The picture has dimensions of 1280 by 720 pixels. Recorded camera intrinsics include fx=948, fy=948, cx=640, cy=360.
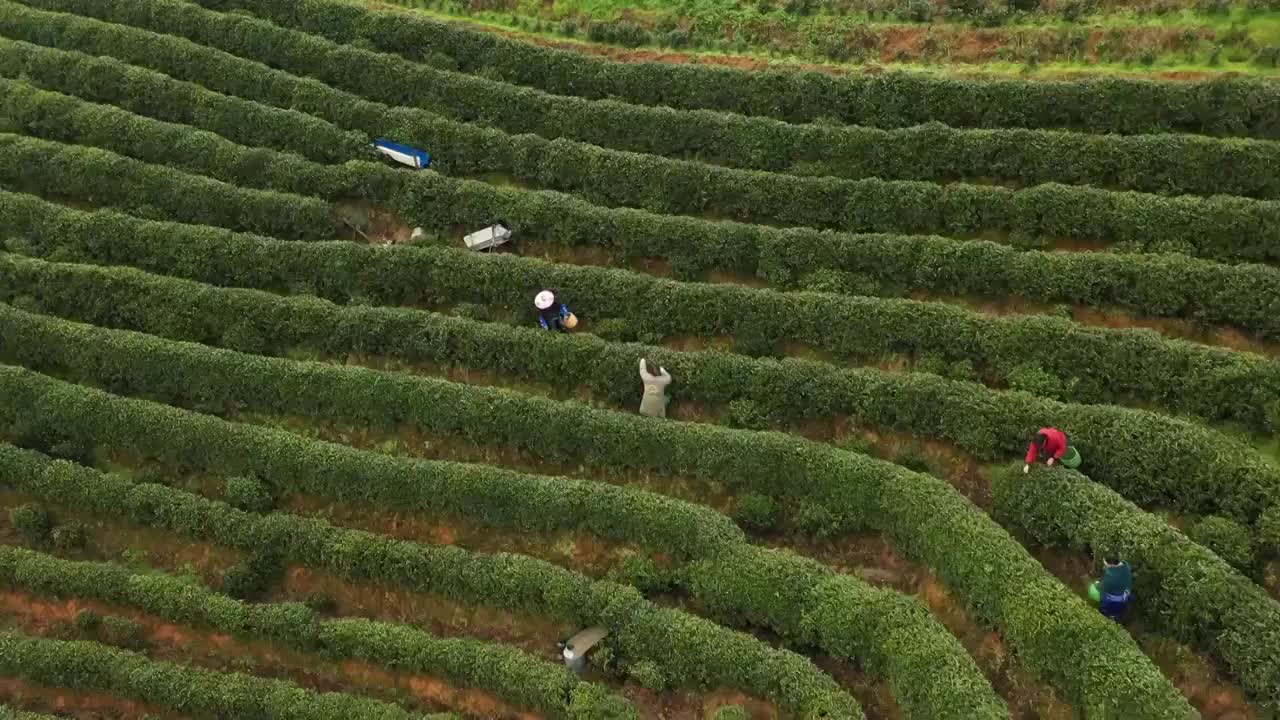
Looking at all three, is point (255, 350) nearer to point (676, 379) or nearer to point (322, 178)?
point (322, 178)

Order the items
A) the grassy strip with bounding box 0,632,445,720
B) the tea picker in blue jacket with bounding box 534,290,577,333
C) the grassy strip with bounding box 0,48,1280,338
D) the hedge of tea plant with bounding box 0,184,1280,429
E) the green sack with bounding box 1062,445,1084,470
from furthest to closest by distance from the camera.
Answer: the tea picker in blue jacket with bounding box 534,290,577,333 → the grassy strip with bounding box 0,48,1280,338 → the hedge of tea plant with bounding box 0,184,1280,429 → the green sack with bounding box 1062,445,1084,470 → the grassy strip with bounding box 0,632,445,720

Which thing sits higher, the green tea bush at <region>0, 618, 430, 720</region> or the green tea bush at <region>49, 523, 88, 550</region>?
the green tea bush at <region>49, 523, 88, 550</region>

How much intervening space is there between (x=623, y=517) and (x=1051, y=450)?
9.19m

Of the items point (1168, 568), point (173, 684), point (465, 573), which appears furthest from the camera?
point (465, 573)

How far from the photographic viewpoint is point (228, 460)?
2372cm

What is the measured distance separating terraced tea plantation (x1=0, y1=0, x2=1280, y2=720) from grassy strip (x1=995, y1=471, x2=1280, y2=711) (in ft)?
0.25

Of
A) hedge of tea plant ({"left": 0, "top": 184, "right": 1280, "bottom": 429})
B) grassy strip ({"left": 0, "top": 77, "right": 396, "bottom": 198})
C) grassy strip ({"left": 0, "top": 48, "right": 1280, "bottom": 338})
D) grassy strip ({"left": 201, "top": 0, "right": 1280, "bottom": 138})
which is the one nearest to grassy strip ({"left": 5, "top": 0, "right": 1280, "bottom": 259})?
grassy strip ({"left": 0, "top": 48, "right": 1280, "bottom": 338})

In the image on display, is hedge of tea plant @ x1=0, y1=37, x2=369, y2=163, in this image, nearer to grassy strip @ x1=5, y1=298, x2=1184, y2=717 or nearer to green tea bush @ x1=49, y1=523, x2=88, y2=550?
grassy strip @ x1=5, y1=298, x2=1184, y2=717

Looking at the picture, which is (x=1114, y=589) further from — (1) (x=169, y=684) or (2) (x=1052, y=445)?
(1) (x=169, y=684)

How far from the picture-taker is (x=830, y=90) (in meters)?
29.8

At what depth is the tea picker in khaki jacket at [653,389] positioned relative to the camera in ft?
75.4

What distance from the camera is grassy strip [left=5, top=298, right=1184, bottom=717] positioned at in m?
17.7

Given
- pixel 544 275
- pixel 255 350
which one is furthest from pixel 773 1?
pixel 255 350

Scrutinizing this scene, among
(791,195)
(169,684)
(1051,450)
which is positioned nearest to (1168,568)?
(1051,450)
